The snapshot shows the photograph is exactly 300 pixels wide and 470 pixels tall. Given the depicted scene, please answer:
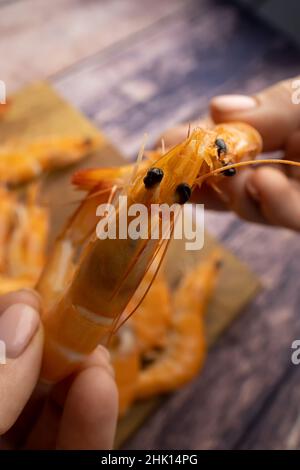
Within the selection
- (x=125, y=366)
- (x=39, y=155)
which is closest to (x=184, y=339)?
(x=125, y=366)

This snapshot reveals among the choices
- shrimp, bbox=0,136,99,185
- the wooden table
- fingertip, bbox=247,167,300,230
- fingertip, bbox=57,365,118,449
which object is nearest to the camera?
fingertip, bbox=57,365,118,449

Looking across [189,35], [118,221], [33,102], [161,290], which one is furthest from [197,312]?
[189,35]

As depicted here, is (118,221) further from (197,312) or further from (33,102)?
(33,102)

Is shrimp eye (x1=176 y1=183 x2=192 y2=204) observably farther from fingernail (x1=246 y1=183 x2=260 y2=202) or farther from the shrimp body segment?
fingernail (x1=246 y1=183 x2=260 y2=202)

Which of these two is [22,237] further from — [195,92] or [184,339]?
[195,92]

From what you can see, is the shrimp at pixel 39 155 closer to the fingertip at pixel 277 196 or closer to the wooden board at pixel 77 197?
the wooden board at pixel 77 197

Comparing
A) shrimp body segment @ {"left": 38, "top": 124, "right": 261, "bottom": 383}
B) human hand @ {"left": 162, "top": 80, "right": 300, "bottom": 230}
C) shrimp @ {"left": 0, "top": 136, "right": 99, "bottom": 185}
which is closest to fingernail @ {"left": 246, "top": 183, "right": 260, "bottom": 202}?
human hand @ {"left": 162, "top": 80, "right": 300, "bottom": 230}
